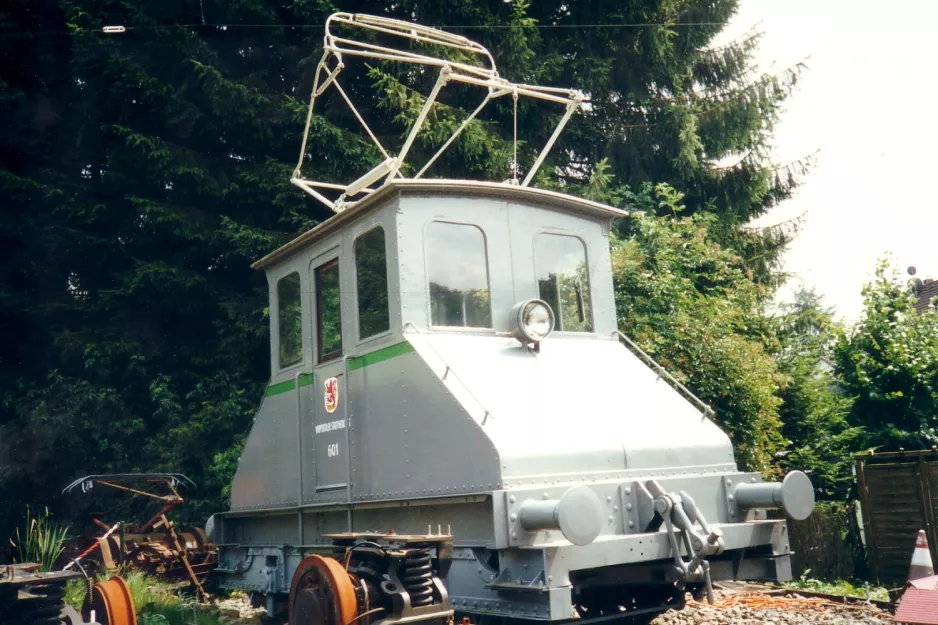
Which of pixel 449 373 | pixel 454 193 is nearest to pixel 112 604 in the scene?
pixel 449 373

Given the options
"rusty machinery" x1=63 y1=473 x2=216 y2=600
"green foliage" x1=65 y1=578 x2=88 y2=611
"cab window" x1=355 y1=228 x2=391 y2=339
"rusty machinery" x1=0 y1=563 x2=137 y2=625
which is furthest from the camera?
"rusty machinery" x1=63 y1=473 x2=216 y2=600

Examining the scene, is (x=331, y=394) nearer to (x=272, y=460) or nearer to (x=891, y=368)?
(x=272, y=460)

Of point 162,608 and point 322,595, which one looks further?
point 162,608

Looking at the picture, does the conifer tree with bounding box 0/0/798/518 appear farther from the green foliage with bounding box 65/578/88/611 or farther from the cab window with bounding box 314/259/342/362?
the cab window with bounding box 314/259/342/362

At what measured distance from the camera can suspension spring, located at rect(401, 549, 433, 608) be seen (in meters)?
5.80

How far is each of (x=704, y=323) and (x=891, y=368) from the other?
249 centimetres

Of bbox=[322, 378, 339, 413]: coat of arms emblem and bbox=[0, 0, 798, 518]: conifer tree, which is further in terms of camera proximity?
bbox=[0, 0, 798, 518]: conifer tree

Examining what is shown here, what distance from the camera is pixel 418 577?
19.1ft

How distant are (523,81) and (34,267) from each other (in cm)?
916

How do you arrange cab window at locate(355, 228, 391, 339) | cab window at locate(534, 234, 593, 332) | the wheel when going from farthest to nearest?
cab window at locate(534, 234, 593, 332)
cab window at locate(355, 228, 391, 339)
the wheel

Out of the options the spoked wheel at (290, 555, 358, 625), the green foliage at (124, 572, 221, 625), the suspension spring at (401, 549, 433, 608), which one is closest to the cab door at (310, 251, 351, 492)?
the spoked wheel at (290, 555, 358, 625)

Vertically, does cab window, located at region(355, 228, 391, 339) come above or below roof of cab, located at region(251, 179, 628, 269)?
below

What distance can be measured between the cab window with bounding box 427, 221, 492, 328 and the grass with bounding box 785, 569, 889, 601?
489 cm

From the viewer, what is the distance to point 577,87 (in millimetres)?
17438
